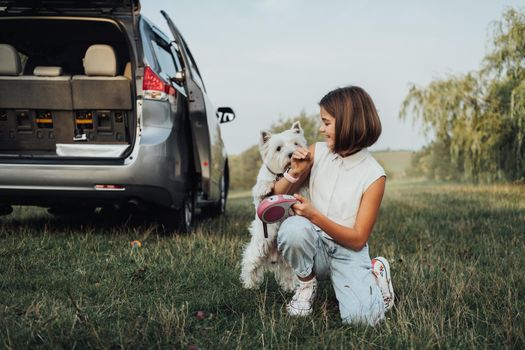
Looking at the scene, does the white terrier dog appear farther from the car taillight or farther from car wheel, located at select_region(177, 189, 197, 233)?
car wheel, located at select_region(177, 189, 197, 233)

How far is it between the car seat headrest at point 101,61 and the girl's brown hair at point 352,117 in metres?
3.03

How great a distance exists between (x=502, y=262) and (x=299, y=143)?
214 centimetres

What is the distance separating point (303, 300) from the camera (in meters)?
3.14

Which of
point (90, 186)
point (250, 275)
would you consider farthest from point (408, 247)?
point (90, 186)

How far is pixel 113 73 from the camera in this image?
5508mm

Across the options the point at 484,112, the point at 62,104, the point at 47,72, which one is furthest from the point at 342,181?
the point at 484,112

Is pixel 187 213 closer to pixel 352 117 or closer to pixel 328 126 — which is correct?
pixel 328 126

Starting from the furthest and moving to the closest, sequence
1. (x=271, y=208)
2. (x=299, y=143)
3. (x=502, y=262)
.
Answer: (x=502, y=262)
(x=299, y=143)
(x=271, y=208)

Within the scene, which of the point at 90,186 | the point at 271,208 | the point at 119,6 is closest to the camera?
the point at 271,208

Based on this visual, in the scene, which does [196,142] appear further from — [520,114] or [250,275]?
[520,114]

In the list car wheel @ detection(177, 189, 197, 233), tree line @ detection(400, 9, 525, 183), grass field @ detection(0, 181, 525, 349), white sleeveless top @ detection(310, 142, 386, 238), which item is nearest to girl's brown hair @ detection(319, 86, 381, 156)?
white sleeveless top @ detection(310, 142, 386, 238)

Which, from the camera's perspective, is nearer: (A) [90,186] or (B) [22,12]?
(A) [90,186]

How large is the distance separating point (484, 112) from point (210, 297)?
12792 mm

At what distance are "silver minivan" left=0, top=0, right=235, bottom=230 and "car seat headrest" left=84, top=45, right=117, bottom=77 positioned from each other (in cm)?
1
